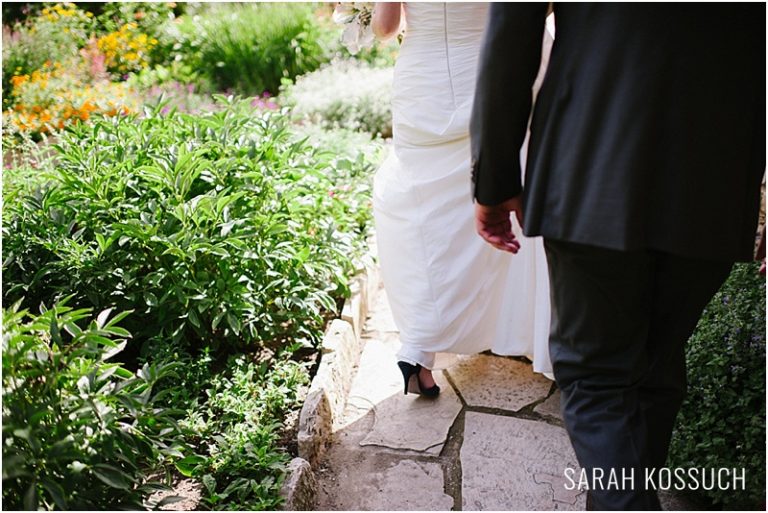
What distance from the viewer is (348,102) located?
21.4 ft

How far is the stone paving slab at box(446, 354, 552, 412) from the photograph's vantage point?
321 centimetres

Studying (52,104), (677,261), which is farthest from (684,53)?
(52,104)

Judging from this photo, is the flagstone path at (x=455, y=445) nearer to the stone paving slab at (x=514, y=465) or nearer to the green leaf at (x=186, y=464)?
the stone paving slab at (x=514, y=465)

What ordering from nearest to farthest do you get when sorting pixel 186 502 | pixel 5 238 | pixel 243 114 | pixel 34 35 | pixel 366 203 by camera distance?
pixel 186 502 < pixel 5 238 < pixel 243 114 < pixel 366 203 < pixel 34 35

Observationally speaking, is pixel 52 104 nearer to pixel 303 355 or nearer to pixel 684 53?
pixel 303 355

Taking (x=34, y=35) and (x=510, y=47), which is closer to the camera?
(x=510, y=47)

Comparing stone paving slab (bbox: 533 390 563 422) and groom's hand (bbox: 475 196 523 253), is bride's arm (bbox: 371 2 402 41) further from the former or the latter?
stone paving slab (bbox: 533 390 563 422)

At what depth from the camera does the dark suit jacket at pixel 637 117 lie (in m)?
1.72

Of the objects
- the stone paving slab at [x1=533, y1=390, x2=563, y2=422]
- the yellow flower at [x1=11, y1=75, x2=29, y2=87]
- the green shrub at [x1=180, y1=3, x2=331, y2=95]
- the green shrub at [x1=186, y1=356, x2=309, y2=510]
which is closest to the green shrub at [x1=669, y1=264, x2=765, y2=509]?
the stone paving slab at [x1=533, y1=390, x2=563, y2=422]

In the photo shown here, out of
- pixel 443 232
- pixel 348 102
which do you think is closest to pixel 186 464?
pixel 443 232

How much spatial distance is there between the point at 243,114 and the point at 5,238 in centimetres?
124

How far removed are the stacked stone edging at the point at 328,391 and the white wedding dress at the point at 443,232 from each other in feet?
0.99

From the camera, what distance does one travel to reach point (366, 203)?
4477mm

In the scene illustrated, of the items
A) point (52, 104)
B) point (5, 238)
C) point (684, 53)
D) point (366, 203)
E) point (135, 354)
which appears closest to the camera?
point (684, 53)
